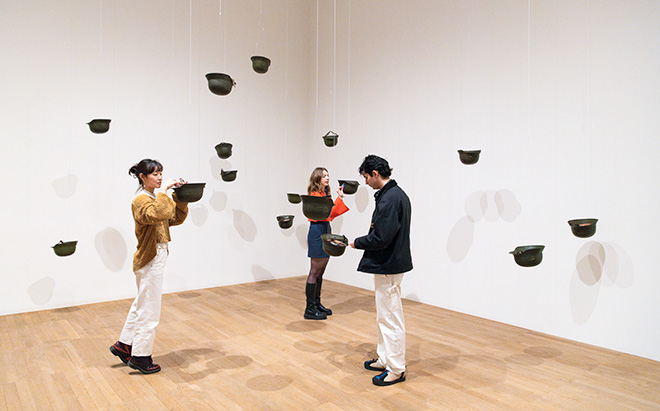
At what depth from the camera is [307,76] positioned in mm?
7113

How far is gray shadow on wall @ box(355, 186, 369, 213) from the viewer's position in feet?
20.0

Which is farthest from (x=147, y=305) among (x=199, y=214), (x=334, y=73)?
(x=334, y=73)

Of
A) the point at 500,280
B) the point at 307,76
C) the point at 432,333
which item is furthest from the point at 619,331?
the point at 307,76

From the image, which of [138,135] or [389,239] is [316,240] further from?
[138,135]

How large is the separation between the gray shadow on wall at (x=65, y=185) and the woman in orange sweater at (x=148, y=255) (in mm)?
2344

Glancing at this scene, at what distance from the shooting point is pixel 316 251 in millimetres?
4492

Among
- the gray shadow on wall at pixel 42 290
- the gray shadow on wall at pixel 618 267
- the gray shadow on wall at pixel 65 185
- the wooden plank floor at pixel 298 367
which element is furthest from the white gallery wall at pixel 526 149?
Answer: the gray shadow on wall at pixel 42 290

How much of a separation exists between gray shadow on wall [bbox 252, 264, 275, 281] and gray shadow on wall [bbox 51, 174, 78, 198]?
8.23 ft

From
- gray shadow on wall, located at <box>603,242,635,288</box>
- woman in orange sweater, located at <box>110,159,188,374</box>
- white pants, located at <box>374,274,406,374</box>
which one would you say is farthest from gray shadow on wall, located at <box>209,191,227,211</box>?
gray shadow on wall, located at <box>603,242,635,288</box>

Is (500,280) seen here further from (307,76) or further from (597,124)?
(307,76)

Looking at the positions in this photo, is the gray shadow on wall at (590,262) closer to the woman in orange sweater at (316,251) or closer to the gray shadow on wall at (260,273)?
the woman in orange sweater at (316,251)

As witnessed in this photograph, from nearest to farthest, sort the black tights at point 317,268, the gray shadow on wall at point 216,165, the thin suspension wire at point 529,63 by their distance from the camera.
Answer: the thin suspension wire at point 529,63, the black tights at point 317,268, the gray shadow on wall at point 216,165

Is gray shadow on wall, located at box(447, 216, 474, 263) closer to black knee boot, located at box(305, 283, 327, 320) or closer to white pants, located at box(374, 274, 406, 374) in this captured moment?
black knee boot, located at box(305, 283, 327, 320)

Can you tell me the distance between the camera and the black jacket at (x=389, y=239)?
9.75 ft
